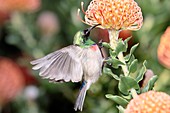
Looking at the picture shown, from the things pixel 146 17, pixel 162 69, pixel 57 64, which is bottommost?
pixel 162 69

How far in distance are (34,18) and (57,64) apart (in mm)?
1685

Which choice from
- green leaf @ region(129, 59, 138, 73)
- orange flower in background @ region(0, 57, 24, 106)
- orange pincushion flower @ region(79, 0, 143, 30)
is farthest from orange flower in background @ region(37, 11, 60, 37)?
green leaf @ region(129, 59, 138, 73)

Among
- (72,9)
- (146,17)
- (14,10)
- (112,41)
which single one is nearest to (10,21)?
(14,10)

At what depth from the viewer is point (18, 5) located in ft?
9.94

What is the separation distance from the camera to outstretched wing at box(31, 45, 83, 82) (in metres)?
Answer: 1.64

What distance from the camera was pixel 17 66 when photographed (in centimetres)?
300

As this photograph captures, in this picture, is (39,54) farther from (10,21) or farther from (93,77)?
(93,77)

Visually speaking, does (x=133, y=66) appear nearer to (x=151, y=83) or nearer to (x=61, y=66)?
(x=151, y=83)

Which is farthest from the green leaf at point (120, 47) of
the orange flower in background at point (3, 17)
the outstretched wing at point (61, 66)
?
the orange flower in background at point (3, 17)

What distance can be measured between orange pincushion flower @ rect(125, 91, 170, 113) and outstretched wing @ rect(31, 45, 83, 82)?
33 centimetres

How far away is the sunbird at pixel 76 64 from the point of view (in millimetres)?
1650

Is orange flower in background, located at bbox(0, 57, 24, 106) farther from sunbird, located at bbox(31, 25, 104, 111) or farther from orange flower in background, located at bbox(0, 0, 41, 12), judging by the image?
sunbird, located at bbox(31, 25, 104, 111)

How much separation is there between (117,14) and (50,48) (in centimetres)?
142

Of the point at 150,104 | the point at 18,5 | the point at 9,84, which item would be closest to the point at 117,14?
the point at 150,104
